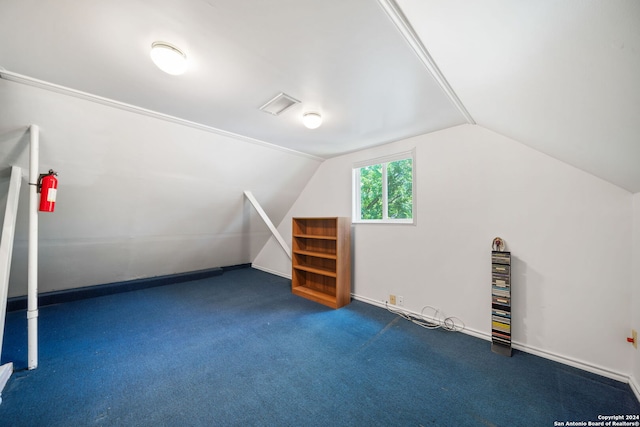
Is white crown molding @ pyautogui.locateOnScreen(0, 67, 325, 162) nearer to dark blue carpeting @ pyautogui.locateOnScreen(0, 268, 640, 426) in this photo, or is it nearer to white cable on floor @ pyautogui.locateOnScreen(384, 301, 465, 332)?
dark blue carpeting @ pyautogui.locateOnScreen(0, 268, 640, 426)

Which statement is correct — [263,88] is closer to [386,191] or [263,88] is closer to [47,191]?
[47,191]

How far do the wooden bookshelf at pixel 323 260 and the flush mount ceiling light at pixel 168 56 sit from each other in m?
2.43

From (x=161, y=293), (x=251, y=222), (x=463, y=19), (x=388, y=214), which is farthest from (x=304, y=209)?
(x=463, y=19)

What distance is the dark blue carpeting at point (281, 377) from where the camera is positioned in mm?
1511

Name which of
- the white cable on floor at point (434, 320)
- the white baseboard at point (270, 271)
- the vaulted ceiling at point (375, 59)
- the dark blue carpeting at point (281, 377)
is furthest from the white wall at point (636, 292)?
the white baseboard at point (270, 271)

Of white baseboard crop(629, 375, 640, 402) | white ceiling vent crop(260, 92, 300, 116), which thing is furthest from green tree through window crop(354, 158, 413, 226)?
white baseboard crop(629, 375, 640, 402)

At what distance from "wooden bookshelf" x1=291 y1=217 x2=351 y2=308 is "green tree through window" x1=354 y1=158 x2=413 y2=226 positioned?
0.45 meters

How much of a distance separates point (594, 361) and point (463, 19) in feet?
9.53

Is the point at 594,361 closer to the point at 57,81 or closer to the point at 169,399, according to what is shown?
the point at 169,399

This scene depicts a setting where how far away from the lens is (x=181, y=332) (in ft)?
8.56

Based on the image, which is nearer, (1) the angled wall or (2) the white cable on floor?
(1) the angled wall

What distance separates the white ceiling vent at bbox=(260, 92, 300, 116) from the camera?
6.69ft

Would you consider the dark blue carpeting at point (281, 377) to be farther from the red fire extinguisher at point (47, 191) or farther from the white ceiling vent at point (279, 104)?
the white ceiling vent at point (279, 104)

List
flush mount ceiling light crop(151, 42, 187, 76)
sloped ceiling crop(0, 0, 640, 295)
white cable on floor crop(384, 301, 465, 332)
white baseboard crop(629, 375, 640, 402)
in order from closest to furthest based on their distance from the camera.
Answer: sloped ceiling crop(0, 0, 640, 295), flush mount ceiling light crop(151, 42, 187, 76), white baseboard crop(629, 375, 640, 402), white cable on floor crop(384, 301, 465, 332)
